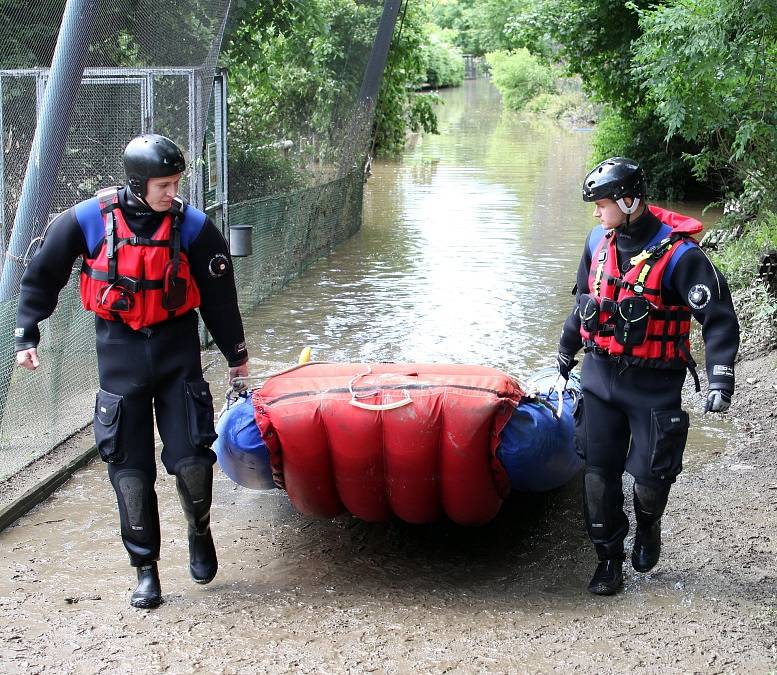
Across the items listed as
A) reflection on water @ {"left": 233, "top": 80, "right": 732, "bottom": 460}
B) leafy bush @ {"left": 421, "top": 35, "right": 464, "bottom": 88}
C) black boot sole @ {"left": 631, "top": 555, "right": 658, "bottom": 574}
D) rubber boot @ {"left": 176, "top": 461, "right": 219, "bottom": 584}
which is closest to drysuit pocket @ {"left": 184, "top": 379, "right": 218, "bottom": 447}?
rubber boot @ {"left": 176, "top": 461, "right": 219, "bottom": 584}

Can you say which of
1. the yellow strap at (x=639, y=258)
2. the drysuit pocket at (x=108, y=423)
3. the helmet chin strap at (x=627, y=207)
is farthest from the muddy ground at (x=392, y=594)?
the helmet chin strap at (x=627, y=207)

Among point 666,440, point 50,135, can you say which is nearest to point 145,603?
point 666,440

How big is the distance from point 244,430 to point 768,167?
26.8ft

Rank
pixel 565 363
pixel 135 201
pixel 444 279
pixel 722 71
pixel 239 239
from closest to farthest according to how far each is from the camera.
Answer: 1. pixel 135 201
2. pixel 565 363
3. pixel 239 239
4. pixel 722 71
5. pixel 444 279

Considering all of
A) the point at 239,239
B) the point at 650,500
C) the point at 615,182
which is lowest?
the point at 650,500

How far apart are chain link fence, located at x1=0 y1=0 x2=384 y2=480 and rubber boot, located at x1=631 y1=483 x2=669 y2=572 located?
11.5 ft

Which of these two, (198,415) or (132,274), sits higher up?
(132,274)

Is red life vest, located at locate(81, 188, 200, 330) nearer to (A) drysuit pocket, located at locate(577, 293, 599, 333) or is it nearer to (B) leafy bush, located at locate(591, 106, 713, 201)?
(A) drysuit pocket, located at locate(577, 293, 599, 333)

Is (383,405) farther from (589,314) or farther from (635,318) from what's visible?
(635,318)

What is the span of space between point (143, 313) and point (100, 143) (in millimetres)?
4688

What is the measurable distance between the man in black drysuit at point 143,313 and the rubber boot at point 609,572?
175cm

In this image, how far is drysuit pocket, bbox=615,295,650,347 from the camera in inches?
171

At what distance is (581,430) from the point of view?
4.71 meters

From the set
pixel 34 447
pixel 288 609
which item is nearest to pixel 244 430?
pixel 288 609
